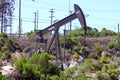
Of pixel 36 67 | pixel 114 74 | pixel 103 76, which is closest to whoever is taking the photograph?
pixel 36 67

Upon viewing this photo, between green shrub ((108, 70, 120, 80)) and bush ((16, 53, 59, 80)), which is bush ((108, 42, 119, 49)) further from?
bush ((16, 53, 59, 80))

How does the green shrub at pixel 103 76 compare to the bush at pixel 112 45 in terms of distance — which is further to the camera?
the bush at pixel 112 45

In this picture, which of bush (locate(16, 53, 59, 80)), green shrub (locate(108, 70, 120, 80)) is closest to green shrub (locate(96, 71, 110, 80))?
green shrub (locate(108, 70, 120, 80))

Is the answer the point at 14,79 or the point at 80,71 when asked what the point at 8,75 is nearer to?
the point at 14,79

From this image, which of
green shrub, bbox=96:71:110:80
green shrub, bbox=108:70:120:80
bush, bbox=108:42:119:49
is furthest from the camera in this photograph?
bush, bbox=108:42:119:49

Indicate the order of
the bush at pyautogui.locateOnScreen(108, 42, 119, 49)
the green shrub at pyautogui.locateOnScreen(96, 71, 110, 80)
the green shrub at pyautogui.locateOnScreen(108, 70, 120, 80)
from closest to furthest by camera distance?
the green shrub at pyautogui.locateOnScreen(96, 71, 110, 80) < the green shrub at pyautogui.locateOnScreen(108, 70, 120, 80) < the bush at pyautogui.locateOnScreen(108, 42, 119, 49)

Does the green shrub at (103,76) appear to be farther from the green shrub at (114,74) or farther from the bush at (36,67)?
the bush at (36,67)

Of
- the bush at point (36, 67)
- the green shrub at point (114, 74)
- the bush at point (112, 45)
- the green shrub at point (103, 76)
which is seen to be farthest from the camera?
the bush at point (112, 45)

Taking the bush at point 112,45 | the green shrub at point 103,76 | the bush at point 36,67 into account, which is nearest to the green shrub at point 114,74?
the green shrub at point 103,76

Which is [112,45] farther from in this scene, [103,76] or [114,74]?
[103,76]

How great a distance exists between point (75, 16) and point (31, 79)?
15.0m

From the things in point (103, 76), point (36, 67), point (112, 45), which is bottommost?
point (103, 76)

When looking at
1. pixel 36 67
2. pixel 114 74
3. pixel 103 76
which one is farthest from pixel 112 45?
pixel 36 67

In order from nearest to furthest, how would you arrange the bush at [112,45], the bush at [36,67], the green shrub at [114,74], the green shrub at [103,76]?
the bush at [36,67] < the green shrub at [103,76] < the green shrub at [114,74] < the bush at [112,45]
